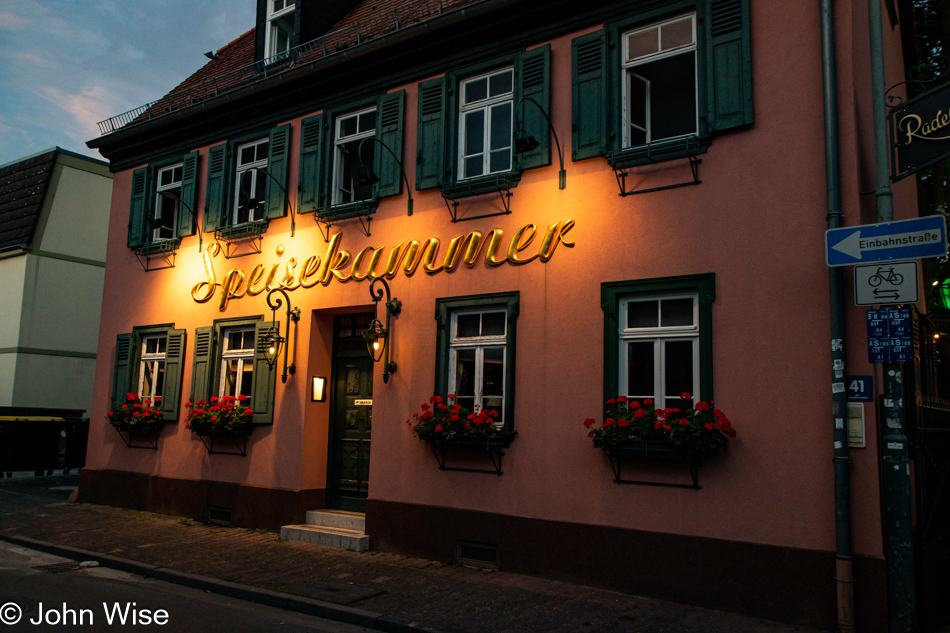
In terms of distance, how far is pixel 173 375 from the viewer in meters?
13.0

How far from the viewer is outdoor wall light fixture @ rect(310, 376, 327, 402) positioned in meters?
11.2

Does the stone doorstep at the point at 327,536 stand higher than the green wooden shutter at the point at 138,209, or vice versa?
the green wooden shutter at the point at 138,209

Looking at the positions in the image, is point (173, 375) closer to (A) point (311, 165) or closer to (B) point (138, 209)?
(B) point (138, 209)

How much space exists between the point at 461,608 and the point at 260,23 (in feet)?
35.8

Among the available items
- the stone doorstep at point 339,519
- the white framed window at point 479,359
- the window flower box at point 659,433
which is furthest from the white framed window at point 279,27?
the window flower box at point 659,433

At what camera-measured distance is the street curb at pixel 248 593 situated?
670 cm

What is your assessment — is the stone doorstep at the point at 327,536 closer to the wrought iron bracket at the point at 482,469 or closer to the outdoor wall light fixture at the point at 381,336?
the wrought iron bracket at the point at 482,469

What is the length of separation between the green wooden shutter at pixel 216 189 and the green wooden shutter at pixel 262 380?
2.25 metres

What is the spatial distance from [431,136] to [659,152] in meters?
3.35

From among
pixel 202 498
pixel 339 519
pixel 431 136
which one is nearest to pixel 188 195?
pixel 202 498

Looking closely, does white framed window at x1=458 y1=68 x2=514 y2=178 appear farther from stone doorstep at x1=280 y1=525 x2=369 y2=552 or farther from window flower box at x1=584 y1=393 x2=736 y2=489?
stone doorstep at x1=280 y1=525 x2=369 y2=552

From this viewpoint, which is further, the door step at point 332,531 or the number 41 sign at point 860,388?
the door step at point 332,531

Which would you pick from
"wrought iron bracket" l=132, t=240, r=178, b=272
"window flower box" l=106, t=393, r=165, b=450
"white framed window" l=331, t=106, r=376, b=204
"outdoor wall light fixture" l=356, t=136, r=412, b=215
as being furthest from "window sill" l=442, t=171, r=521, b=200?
"window flower box" l=106, t=393, r=165, b=450

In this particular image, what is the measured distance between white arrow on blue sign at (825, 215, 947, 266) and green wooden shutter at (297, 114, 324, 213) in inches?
291
